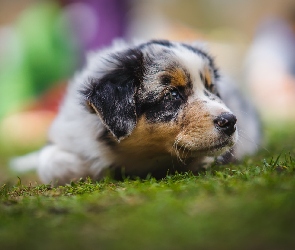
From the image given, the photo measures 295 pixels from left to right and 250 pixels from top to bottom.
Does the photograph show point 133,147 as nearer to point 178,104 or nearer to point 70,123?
point 178,104

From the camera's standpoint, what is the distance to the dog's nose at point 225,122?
357 centimetres


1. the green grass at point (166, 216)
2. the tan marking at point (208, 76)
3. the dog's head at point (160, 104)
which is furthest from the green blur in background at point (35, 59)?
the green grass at point (166, 216)

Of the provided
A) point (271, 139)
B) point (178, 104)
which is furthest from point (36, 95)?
point (178, 104)

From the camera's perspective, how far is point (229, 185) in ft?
9.35

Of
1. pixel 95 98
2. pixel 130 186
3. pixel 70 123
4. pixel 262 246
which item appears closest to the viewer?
pixel 262 246

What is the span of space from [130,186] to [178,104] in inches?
32.6

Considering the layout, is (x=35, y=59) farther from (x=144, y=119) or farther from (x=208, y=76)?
(x=144, y=119)

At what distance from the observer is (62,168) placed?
4211 mm

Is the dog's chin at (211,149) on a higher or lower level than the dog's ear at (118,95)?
lower

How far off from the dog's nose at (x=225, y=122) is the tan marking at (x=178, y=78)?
47 centimetres

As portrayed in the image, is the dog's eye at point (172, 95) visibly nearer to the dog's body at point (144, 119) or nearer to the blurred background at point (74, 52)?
the dog's body at point (144, 119)

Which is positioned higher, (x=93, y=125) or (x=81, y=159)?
(x=93, y=125)

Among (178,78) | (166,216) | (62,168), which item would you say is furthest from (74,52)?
(166,216)

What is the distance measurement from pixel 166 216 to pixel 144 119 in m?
1.49
